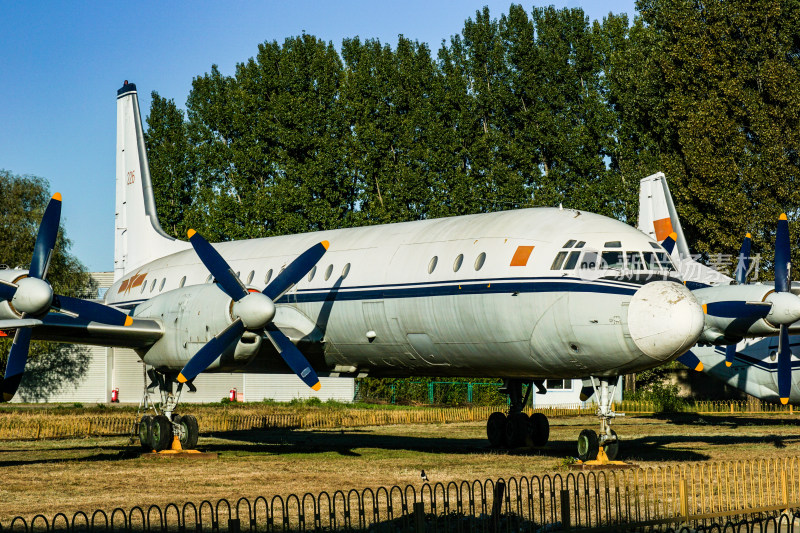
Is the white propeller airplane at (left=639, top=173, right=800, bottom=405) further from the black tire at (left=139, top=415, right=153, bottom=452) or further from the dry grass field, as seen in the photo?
the black tire at (left=139, top=415, right=153, bottom=452)

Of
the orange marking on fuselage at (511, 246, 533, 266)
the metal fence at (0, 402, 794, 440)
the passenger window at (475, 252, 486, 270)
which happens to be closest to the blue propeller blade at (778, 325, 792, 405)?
the orange marking on fuselage at (511, 246, 533, 266)

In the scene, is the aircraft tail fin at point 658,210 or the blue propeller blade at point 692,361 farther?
the aircraft tail fin at point 658,210

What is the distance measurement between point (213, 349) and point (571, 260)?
8752 mm

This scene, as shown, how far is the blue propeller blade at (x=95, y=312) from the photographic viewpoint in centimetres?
2228

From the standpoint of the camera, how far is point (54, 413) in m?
47.2

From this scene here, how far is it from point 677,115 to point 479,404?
18.5m

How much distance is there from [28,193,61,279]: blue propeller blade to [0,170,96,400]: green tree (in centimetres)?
3851

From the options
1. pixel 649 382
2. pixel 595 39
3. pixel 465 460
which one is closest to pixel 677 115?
pixel 595 39

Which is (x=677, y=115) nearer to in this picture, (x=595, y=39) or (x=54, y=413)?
(x=595, y=39)

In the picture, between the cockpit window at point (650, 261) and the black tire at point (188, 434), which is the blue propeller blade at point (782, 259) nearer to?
the cockpit window at point (650, 261)

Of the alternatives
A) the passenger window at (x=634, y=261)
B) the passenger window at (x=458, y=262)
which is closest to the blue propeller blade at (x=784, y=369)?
the passenger window at (x=634, y=261)

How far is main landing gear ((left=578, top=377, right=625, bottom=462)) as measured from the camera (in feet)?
62.4

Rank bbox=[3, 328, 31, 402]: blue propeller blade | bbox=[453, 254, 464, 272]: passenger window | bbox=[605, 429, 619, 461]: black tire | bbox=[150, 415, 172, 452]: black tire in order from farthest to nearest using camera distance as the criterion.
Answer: bbox=[150, 415, 172, 452]: black tire → bbox=[3, 328, 31, 402]: blue propeller blade → bbox=[453, 254, 464, 272]: passenger window → bbox=[605, 429, 619, 461]: black tire

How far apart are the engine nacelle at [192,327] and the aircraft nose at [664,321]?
8.99m
